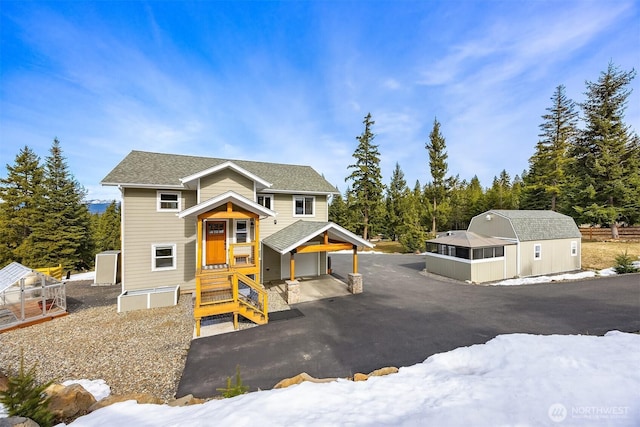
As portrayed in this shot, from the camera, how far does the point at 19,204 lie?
2088 cm

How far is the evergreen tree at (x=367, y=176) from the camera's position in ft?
91.9

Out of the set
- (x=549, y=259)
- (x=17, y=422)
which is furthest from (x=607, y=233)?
(x=17, y=422)

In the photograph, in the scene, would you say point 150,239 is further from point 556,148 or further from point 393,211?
point 556,148

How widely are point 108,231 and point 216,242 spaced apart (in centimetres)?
2599

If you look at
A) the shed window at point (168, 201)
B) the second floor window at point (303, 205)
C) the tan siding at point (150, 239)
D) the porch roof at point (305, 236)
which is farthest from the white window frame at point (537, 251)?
the shed window at point (168, 201)

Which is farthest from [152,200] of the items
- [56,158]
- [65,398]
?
[56,158]

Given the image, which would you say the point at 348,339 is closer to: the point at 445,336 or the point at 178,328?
the point at 445,336

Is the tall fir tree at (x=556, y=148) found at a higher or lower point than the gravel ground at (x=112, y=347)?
higher

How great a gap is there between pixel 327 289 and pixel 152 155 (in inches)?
495

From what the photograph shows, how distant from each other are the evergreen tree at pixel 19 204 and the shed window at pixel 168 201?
63.0 feet

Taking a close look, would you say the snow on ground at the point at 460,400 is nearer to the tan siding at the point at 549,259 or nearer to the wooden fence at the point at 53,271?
the tan siding at the point at 549,259

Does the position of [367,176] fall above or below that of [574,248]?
above

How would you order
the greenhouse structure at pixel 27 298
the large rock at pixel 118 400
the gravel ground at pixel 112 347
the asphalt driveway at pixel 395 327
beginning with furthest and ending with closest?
the greenhouse structure at pixel 27 298, the asphalt driveway at pixel 395 327, the gravel ground at pixel 112 347, the large rock at pixel 118 400

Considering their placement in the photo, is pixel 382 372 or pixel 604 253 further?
pixel 604 253
